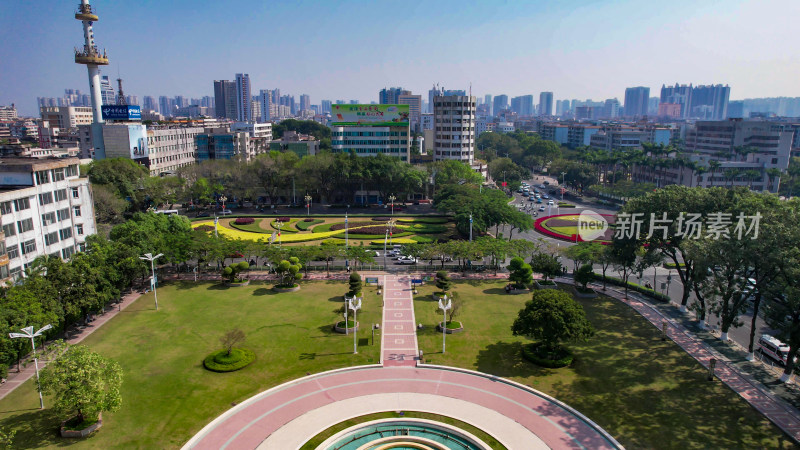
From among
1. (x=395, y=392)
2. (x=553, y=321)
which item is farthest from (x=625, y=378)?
(x=395, y=392)

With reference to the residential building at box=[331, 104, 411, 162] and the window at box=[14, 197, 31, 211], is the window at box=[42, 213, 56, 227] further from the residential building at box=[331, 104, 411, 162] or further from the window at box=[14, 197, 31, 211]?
the residential building at box=[331, 104, 411, 162]

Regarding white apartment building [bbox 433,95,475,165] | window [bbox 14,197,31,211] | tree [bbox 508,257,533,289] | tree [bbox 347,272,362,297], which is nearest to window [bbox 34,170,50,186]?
window [bbox 14,197,31,211]

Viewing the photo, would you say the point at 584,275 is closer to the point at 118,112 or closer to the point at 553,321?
the point at 553,321

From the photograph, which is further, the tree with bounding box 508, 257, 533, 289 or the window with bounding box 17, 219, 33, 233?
the tree with bounding box 508, 257, 533, 289

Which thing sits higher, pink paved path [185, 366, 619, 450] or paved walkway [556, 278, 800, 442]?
paved walkway [556, 278, 800, 442]

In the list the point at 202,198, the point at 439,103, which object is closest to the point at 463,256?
the point at 202,198

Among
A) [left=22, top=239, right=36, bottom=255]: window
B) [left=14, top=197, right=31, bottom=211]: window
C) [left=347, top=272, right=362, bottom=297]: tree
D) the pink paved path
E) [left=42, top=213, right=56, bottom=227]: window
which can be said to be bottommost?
the pink paved path

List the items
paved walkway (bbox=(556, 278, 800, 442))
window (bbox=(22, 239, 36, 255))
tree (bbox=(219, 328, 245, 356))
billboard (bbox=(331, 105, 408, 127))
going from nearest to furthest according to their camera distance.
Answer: paved walkway (bbox=(556, 278, 800, 442)) < tree (bbox=(219, 328, 245, 356)) < window (bbox=(22, 239, 36, 255)) < billboard (bbox=(331, 105, 408, 127))

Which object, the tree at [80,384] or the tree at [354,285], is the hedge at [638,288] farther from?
the tree at [80,384]
